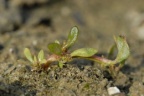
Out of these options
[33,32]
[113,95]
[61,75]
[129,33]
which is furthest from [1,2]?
[113,95]

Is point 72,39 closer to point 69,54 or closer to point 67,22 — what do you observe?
point 69,54

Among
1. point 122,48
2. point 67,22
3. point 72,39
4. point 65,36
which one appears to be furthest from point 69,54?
point 67,22

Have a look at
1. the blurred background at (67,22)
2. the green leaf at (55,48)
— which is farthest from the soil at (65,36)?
the green leaf at (55,48)

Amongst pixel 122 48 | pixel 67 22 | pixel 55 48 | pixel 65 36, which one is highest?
pixel 67 22

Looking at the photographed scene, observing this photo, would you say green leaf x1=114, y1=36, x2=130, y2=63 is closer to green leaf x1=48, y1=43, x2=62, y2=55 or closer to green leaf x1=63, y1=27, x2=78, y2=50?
green leaf x1=63, y1=27, x2=78, y2=50

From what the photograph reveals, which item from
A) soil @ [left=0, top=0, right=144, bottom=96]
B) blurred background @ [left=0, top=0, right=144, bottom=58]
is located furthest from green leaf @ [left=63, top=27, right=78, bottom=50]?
blurred background @ [left=0, top=0, right=144, bottom=58]

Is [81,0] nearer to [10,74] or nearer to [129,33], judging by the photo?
[129,33]
